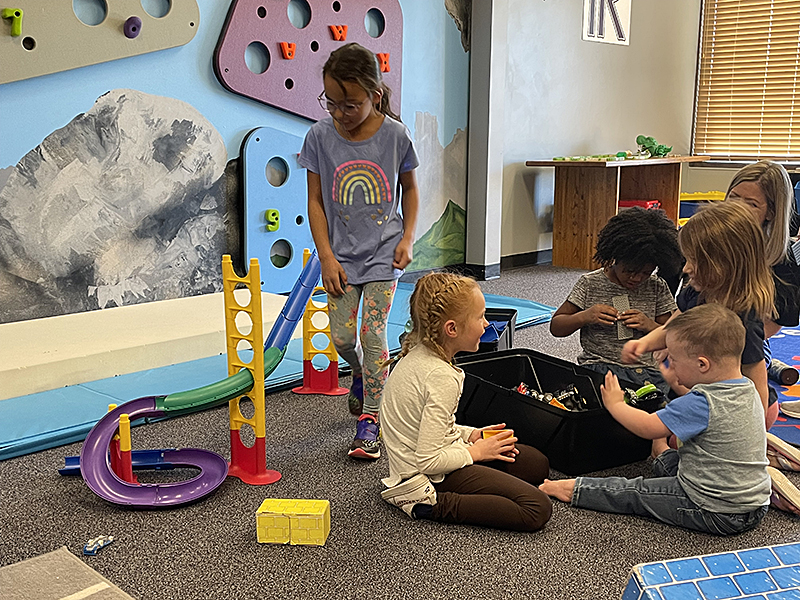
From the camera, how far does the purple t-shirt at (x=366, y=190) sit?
2.13 meters

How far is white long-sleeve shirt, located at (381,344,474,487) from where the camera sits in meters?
1.69

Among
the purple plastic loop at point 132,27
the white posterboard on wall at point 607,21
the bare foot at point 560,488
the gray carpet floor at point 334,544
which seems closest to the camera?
the gray carpet floor at point 334,544

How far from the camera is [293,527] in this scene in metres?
1.61

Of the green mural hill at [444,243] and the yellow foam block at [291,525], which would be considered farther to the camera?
the green mural hill at [444,243]

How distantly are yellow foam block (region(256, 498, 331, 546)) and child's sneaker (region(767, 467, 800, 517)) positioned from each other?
1011 millimetres

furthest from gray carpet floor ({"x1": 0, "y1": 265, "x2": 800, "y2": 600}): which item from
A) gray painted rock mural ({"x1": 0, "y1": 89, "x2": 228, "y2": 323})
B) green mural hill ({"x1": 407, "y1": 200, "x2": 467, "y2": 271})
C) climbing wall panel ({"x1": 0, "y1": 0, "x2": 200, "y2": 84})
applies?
green mural hill ({"x1": 407, "y1": 200, "x2": 467, "y2": 271})

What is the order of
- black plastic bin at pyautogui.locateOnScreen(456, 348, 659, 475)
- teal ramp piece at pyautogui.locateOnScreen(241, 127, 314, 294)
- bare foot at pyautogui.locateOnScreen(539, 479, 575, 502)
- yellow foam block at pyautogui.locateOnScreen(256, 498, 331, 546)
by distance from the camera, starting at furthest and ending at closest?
teal ramp piece at pyautogui.locateOnScreen(241, 127, 314, 294) < black plastic bin at pyautogui.locateOnScreen(456, 348, 659, 475) < bare foot at pyautogui.locateOnScreen(539, 479, 575, 502) < yellow foam block at pyautogui.locateOnScreen(256, 498, 331, 546)

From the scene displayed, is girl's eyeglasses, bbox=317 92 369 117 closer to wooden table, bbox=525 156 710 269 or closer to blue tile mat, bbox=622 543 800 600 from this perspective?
blue tile mat, bbox=622 543 800 600

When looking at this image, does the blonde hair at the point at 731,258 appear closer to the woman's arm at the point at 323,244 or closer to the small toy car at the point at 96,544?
the woman's arm at the point at 323,244

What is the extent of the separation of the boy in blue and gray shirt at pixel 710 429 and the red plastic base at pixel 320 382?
1084 mm

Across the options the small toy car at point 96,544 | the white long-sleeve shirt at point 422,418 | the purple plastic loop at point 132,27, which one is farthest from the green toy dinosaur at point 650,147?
the small toy car at point 96,544

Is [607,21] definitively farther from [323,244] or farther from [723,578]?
[723,578]

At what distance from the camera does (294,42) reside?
3.67 m

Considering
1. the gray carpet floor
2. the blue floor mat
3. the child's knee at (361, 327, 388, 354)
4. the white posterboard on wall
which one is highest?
the white posterboard on wall
